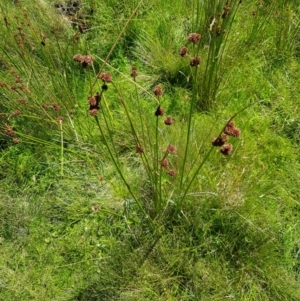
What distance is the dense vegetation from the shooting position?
5.17ft

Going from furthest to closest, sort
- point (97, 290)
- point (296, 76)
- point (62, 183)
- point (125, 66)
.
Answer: point (125, 66), point (296, 76), point (62, 183), point (97, 290)

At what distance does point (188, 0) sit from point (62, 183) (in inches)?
61.4

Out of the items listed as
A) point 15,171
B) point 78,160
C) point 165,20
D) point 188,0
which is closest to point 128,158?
point 78,160

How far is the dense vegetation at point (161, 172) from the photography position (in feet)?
5.17

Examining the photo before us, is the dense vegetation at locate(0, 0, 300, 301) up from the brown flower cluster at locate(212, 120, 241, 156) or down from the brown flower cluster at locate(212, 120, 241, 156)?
down

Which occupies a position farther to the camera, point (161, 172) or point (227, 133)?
point (161, 172)

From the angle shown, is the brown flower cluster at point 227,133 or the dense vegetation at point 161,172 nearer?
the brown flower cluster at point 227,133

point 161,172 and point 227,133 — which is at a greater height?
point 227,133

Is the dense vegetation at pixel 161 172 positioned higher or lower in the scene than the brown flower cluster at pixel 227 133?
lower

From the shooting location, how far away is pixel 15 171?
6.52ft

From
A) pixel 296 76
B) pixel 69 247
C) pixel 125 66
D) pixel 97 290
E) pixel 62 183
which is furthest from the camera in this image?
pixel 125 66

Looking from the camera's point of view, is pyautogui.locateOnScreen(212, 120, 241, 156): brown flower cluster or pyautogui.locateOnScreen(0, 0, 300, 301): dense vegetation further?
pyautogui.locateOnScreen(0, 0, 300, 301): dense vegetation

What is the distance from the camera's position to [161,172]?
142 cm

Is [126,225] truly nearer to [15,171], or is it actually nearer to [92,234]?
[92,234]
